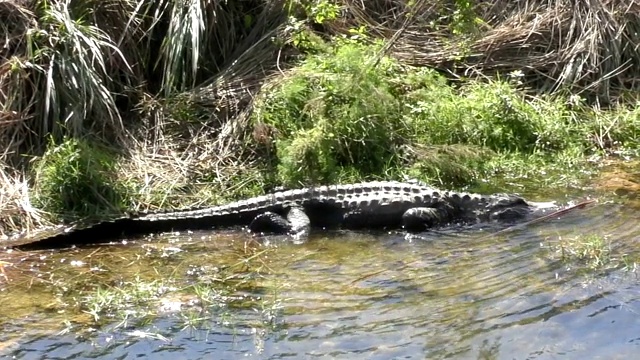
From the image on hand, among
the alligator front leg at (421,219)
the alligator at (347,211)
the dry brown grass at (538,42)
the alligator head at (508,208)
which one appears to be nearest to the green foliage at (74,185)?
the alligator at (347,211)

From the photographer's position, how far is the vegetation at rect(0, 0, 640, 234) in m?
7.34

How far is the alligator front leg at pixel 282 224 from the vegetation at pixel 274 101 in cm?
58

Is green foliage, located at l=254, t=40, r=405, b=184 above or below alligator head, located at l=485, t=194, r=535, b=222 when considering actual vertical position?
above

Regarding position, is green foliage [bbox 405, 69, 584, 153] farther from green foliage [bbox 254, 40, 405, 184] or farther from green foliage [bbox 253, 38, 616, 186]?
green foliage [bbox 254, 40, 405, 184]

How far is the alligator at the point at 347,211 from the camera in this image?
6.70 m

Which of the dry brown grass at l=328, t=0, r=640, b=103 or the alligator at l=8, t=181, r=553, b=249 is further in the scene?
the dry brown grass at l=328, t=0, r=640, b=103

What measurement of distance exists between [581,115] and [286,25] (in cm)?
276

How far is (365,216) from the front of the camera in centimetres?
683

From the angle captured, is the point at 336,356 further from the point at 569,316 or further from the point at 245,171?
the point at 245,171

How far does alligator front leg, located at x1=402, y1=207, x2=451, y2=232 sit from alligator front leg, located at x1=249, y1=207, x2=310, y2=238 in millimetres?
688

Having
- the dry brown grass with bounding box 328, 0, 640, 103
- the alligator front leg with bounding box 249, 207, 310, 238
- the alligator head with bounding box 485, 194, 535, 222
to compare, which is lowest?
the alligator head with bounding box 485, 194, 535, 222

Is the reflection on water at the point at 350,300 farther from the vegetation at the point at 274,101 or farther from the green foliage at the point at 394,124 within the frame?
the green foliage at the point at 394,124

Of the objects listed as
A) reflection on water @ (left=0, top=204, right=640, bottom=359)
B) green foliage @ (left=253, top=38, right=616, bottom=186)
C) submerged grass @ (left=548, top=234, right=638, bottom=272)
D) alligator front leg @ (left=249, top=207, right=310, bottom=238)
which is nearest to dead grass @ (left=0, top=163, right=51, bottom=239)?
reflection on water @ (left=0, top=204, right=640, bottom=359)

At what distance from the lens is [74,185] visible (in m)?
6.90
